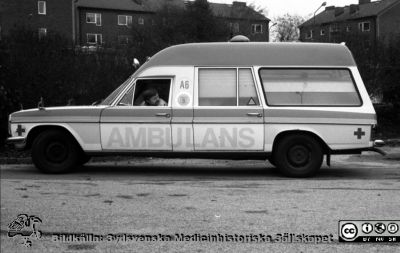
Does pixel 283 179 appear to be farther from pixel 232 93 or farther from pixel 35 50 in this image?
pixel 35 50

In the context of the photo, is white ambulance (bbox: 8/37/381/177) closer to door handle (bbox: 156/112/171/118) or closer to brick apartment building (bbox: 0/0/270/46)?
door handle (bbox: 156/112/171/118)

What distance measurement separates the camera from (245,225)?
6070 millimetres

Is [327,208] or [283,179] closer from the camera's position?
[327,208]

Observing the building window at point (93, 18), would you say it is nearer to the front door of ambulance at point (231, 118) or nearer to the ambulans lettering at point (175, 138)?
the ambulans lettering at point (175, 138)

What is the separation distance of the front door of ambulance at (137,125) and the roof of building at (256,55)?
1.76 feet

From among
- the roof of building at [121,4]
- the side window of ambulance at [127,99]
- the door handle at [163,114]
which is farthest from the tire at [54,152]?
the roof of building at [121,4]

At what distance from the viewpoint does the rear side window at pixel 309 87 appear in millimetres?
9695

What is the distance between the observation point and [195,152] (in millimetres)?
9711

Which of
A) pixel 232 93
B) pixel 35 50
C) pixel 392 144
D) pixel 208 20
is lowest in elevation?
pixel 392 144

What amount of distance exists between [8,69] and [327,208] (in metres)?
9.69

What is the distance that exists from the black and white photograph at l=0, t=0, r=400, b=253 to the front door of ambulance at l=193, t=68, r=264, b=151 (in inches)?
0.7

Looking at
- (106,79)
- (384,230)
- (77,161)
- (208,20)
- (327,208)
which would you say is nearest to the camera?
(384,230)

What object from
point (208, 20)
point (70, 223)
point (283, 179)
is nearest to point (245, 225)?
point (70, 223)

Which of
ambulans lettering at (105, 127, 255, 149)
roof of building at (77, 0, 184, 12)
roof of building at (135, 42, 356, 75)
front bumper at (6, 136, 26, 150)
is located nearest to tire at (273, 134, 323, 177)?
ambulans lettering at (105, 127, 255, 149)
